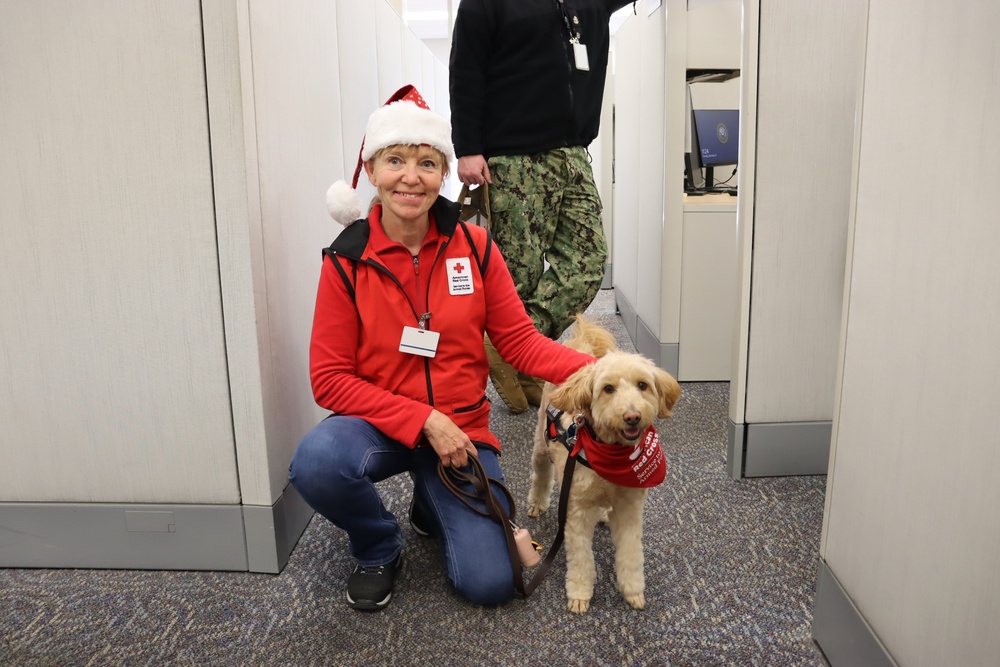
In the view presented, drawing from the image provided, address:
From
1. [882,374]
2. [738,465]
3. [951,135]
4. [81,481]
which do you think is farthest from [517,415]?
[951,135]

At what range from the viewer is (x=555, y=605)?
1617mm

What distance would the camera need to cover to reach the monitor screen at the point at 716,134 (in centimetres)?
316

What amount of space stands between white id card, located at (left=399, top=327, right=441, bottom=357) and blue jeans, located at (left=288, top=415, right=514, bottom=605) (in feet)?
0.66

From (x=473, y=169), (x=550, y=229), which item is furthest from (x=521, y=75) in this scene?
(x=550, y=229)

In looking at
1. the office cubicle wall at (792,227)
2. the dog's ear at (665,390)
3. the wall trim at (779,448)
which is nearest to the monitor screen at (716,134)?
the office cubicle wall at (792,227)

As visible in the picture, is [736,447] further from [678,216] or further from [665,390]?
[678,216]

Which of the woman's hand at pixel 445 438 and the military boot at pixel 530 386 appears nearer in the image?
the woman's hand at pixel 445 438

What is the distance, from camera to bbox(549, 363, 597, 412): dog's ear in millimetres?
1478

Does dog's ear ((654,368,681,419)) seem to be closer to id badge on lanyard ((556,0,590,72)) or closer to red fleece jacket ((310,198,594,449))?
red fleece jacket ((310,198,594,449))

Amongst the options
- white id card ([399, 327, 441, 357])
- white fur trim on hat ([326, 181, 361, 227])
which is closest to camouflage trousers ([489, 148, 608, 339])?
white fur trim on hat ([326, 181, 361, 227])

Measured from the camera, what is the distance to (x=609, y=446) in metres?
1.49

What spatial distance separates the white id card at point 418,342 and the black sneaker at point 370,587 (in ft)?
1.66

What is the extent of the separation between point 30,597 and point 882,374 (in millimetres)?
1896

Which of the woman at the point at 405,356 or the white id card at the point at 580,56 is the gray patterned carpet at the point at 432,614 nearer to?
the woman at the point at 405,356
